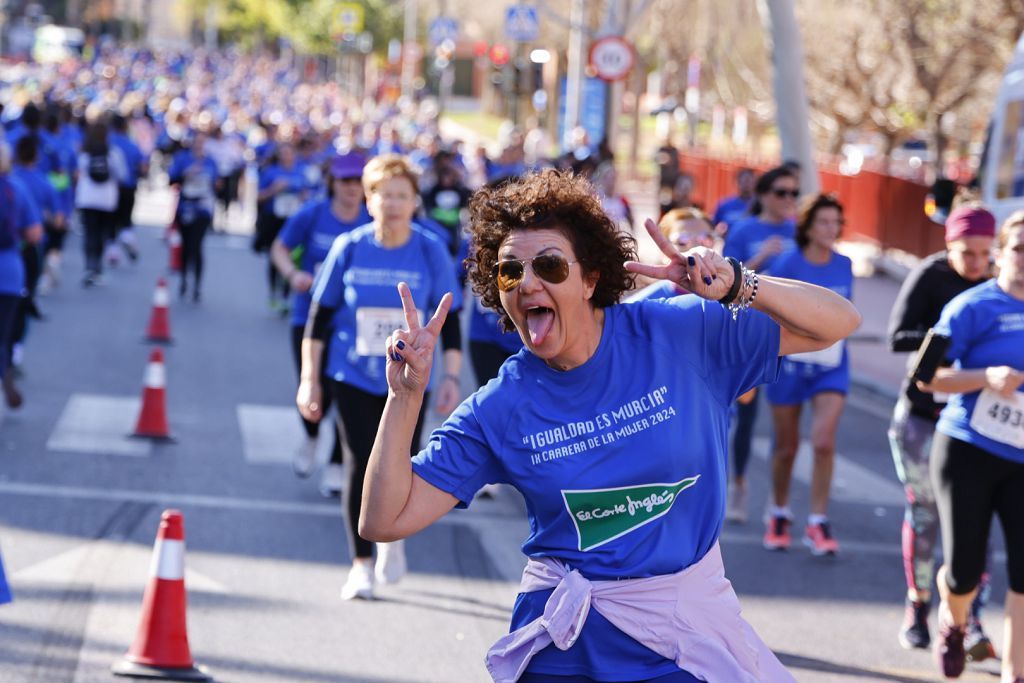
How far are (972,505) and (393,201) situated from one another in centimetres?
280

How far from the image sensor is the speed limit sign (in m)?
25.5

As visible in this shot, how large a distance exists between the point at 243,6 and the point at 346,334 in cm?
13657

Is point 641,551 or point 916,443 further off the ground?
point 641,551

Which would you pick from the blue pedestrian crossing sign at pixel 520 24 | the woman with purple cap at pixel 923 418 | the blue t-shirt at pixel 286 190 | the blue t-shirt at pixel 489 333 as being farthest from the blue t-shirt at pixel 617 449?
the blue pedestrian crossing sign at pixel 520 24

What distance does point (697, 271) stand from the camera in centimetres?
378

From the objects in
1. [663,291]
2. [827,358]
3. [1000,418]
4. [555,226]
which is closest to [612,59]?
[827,358]

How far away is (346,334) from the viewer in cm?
788

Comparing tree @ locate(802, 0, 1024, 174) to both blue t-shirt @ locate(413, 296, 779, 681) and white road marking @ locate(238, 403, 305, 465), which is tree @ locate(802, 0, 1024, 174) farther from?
blue t-shirt @ locate(413, 296, 779, 681)

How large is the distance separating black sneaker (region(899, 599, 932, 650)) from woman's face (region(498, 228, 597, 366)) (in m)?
4.10

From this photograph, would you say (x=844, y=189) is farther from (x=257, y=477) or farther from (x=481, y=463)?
(x=481, y=463)

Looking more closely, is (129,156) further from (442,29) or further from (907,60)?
(442,29)

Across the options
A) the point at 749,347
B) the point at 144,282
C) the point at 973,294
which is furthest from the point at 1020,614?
the point at 144,282

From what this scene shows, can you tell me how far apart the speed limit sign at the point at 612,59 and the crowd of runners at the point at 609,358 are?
907 centimetres

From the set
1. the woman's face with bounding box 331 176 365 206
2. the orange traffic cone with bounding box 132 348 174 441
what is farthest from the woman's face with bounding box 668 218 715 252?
the orange traffic cone with bounding box 132 348 174 441
